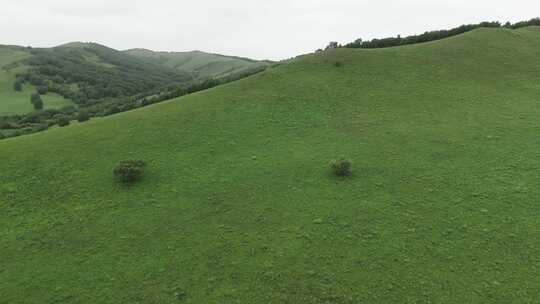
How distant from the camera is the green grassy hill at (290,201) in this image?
16.6m

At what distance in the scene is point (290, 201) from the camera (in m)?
23.9

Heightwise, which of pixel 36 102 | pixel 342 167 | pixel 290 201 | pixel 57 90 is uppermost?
pixel 57 90

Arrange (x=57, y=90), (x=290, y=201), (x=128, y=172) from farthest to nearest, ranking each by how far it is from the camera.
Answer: (x=57, y=90)
(x=128, y=172)
(x=290, y=201)

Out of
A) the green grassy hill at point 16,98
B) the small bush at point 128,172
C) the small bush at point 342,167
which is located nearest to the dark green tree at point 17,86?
the green grassy hill at point 16,98

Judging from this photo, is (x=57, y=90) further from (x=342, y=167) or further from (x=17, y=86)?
(x=342, y=167)

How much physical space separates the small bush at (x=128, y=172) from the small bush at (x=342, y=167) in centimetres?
1813

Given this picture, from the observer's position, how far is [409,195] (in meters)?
23.6

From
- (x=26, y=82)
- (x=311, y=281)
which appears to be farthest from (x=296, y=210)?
(x=26, y=82)

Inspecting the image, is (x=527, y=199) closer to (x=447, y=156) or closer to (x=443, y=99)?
(x=447, y=156)

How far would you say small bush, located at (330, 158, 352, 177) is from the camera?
26.6m

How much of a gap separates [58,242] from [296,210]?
17.1m

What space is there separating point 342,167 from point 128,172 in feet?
64.0

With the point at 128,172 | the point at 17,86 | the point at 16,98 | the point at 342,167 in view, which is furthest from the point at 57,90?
the point at 342,167

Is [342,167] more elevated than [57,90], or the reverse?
[57,90]
